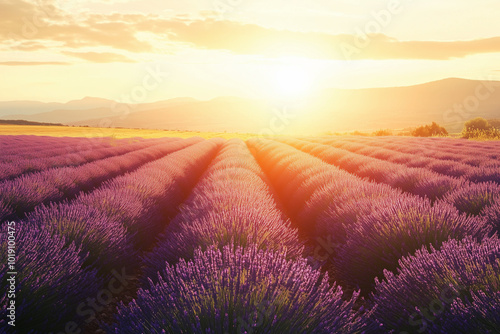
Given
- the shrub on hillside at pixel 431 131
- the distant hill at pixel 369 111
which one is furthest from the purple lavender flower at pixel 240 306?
the distant hill at pixel 369 111

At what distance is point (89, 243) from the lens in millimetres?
2824

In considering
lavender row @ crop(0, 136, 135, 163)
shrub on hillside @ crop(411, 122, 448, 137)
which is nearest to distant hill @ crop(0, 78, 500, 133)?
shrub on hillside @ crop(411, 122, 448, 137)

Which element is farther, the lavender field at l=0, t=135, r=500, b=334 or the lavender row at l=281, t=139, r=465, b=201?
the lavender row at l=281, t=139, r=465, b=201

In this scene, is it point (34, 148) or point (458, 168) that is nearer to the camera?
point (458, 168)

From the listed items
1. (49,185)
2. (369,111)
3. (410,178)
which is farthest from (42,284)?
(369,111)

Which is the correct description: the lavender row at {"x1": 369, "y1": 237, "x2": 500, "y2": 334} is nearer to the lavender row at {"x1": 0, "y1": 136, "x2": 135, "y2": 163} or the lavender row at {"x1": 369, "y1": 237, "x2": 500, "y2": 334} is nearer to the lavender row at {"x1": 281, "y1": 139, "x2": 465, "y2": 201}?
the lavender row at {"x1": 281, "y1": 139, "x2": 465, "y2": 201}

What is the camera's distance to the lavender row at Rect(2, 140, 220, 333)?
202 cm

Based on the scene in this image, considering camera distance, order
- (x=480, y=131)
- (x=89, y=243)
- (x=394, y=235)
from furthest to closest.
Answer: (x=480, y=131)
(x=89, y=243)
(x=394, y=235)

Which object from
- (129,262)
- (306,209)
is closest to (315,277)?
(129,262)

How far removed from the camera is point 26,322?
1.83m

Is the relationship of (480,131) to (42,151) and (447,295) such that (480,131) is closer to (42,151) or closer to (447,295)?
(42,151)

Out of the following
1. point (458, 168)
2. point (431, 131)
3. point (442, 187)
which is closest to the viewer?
point (442, 187)

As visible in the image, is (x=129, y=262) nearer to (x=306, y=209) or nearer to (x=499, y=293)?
(x=306, y=209)

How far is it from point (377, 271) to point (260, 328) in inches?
65.4
